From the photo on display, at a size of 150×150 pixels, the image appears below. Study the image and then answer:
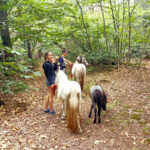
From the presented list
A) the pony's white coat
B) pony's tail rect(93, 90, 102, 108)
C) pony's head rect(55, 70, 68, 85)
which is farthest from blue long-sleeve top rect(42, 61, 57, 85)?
the pony's white coat

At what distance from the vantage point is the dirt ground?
341 centimetres

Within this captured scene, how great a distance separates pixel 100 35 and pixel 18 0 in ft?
21.1

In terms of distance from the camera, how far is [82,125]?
169 inches

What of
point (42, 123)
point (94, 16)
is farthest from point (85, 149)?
point (94, 16)

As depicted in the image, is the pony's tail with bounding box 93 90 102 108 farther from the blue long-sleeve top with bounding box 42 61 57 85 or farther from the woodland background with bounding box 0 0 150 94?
the woodland background with bounding box 0 0 150 94

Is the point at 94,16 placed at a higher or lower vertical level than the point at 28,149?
higher

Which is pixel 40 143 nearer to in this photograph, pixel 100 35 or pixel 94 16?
pixel 100 35

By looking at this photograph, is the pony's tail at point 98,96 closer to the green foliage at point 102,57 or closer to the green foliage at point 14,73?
the green foliage at point 14,73

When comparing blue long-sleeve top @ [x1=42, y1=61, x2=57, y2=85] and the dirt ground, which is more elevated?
blue long-sleeve top @ [x1=42, y1=61, x2=57, y2=85]

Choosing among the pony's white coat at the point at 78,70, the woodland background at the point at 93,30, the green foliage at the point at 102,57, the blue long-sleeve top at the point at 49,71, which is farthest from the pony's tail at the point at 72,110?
the green foliage at the point at 102,57

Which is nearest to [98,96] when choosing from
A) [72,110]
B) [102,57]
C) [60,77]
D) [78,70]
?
[72,110]

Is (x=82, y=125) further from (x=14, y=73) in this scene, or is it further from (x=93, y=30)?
(x=93, y=30)

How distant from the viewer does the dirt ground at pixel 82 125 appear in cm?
341

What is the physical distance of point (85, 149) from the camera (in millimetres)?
3307
